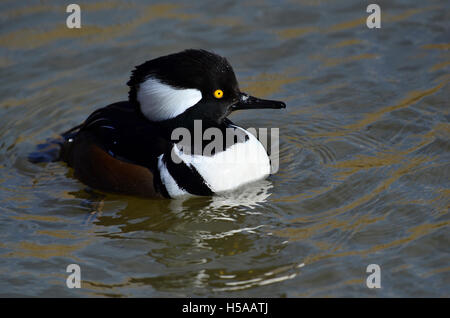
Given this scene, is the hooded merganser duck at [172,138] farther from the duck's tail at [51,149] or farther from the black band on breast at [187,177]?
the duck's tail at [51,149]

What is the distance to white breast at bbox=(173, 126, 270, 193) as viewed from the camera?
695cm

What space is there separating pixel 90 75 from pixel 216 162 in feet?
10.7

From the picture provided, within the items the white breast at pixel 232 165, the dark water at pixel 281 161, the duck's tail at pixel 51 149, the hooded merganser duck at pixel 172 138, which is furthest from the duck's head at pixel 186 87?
the duck's tail at pixel 51 149

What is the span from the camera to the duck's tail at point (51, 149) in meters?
7.99

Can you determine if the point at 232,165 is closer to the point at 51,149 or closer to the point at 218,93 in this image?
the point at 218,93

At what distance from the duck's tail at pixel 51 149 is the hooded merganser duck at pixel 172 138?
0.72 meters

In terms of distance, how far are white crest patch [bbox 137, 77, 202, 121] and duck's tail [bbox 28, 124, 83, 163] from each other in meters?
1.49

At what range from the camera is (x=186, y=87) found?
657 centimetres

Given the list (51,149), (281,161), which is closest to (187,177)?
(281,161)

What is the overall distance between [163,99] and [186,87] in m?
0.25

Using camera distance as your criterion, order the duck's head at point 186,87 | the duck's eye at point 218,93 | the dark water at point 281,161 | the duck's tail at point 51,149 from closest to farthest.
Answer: the dark water at point 281,161
the duck's head at point 186,87
the duck's eye at point 218,93
the duck's tail at point 51,149

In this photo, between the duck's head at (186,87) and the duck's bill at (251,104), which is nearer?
the duck's head at (186,87)

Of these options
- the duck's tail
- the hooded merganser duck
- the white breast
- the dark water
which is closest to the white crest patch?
the hooded merganser duck
